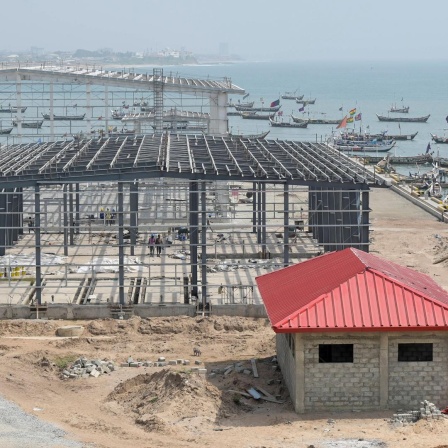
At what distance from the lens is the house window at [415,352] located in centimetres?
2584

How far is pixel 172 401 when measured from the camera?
26.0m

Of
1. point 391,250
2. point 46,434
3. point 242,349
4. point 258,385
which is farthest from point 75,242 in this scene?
point 46,434

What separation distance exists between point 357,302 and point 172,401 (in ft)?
15.2

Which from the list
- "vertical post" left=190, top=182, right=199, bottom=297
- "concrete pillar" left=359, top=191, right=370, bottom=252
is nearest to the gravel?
"vertical post" left=190, top=182, right=199, bottom=297

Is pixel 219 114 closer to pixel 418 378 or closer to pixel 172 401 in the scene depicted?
pixel 172 401

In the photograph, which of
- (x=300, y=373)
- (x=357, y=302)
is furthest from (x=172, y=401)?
(x=357, y=302)

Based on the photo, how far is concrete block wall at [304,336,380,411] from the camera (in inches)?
1008

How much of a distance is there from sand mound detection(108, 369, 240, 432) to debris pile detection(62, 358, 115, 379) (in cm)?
140

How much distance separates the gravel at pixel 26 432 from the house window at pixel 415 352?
7428mm

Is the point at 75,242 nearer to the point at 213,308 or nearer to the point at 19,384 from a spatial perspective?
the point at 213,308

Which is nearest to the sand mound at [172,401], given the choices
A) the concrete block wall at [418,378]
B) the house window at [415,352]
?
the concrete block wall at [418,378]

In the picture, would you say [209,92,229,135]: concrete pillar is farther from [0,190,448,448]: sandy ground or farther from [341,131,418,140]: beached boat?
[341,131,418,140]: beached boat

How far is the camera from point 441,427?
79.0 feet

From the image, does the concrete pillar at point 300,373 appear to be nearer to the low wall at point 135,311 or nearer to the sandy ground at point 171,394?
the sandy ground at point 171,394
